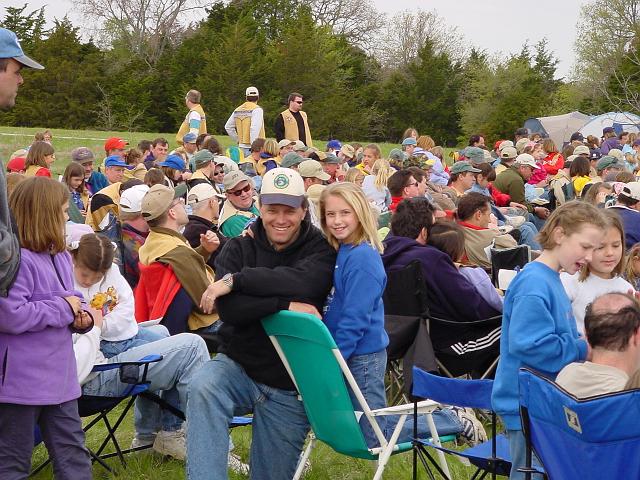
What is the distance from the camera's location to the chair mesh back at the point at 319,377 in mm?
3947

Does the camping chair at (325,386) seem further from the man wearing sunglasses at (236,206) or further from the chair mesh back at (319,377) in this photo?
the man wearing sunglasses at (236,206)

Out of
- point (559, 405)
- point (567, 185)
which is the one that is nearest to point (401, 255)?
point (559, 405)

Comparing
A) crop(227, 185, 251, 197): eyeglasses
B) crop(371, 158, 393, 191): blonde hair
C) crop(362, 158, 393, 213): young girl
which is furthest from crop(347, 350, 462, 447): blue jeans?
crop(371, 158, 393, 191): blonde hair

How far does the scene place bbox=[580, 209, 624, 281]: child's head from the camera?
4.76 meters

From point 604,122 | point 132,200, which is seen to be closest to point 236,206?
point 132,200

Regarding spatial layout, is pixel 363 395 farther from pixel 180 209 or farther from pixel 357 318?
pixel 180 209

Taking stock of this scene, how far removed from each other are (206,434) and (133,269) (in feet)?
9.98

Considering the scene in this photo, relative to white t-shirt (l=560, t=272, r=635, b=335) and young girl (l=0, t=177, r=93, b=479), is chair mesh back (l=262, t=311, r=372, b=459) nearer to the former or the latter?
young girl (l=0, t=177, r=93, b=479)

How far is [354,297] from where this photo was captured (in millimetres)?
4238

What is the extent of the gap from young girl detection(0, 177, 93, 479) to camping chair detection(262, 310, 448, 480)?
3.02 feet

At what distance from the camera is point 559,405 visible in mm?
3266

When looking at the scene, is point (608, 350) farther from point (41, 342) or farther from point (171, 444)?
point (171, 444)

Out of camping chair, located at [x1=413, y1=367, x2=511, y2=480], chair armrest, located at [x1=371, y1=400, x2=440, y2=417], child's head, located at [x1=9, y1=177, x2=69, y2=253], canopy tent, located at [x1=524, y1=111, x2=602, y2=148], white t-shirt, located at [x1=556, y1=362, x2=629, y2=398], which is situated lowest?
chair armrest, located at [x1=371, y1=400, x2=440, y2=417]

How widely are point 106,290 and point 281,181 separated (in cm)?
143
